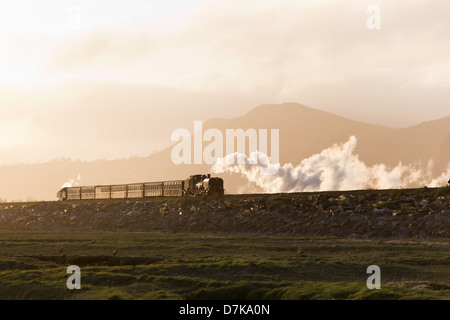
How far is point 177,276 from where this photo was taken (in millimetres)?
23156

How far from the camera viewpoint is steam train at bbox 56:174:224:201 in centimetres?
7303

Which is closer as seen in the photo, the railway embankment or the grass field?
the grass field

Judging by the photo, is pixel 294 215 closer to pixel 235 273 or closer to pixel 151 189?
pixel 235 273

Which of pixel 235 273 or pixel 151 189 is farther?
pixel 151 189

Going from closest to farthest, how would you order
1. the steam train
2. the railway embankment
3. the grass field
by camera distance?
the grass field
the railway embankment
the steam train

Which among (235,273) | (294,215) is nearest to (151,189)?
(294,215)

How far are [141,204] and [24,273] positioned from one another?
50.4 m

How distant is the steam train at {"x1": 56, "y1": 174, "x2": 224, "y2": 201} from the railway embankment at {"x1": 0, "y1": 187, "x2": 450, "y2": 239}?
5.06 m

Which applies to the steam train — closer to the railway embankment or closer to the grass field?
the railway embankment

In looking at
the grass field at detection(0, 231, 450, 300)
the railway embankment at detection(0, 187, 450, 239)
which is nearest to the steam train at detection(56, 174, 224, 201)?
the railway embankment at detection(0, 187, 450, 239)

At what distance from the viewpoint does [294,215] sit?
176 ft

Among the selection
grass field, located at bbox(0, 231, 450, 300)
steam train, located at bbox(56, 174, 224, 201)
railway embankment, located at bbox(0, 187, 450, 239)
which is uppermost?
steam train, located at bbox(56, 174, 224, 201)

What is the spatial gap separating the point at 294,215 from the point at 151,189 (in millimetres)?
38937
